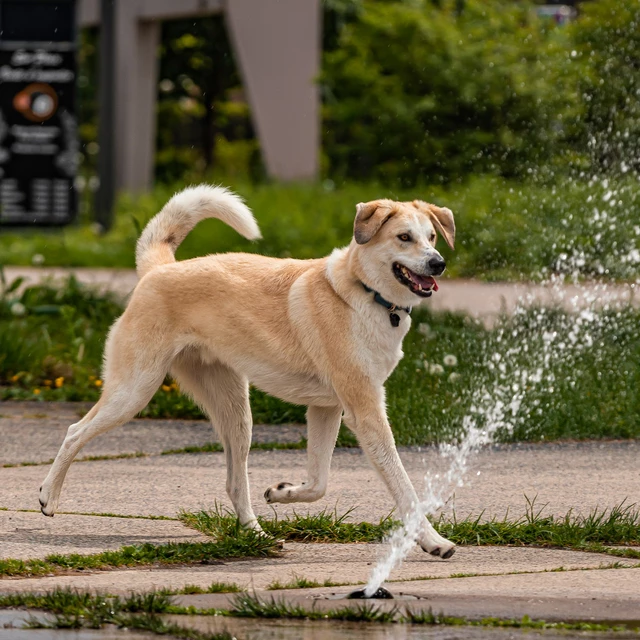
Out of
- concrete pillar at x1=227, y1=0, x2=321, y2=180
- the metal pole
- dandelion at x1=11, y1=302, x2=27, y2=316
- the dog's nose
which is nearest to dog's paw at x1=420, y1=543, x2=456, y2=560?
the dog's nose

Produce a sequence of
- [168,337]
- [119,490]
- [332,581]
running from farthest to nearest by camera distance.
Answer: [119,490], [168,337], [332,581]

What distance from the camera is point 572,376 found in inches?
332

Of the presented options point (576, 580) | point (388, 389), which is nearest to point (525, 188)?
point (388, 389)

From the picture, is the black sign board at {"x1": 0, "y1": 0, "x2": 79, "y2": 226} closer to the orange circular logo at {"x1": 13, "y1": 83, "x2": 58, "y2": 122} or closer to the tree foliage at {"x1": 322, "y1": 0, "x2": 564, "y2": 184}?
the orange circular logo at {"x1": 13, "y1": 83, "x2": 58, "y2": 122}

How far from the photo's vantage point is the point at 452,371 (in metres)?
8.63

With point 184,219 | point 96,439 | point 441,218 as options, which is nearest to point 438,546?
point 441,218

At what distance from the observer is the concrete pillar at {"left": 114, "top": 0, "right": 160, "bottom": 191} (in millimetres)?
19453

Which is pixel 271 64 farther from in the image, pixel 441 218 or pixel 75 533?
pixel 75 533

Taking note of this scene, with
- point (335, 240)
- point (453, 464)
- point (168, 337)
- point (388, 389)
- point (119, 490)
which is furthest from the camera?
point (335, 240)

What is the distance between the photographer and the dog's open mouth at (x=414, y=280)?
5535mm

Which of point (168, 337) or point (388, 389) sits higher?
point (168, 337)

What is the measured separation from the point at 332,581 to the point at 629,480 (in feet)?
7.66

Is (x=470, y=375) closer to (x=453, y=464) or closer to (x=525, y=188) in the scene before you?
(x=453, y=464)

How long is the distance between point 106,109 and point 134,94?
265cm
